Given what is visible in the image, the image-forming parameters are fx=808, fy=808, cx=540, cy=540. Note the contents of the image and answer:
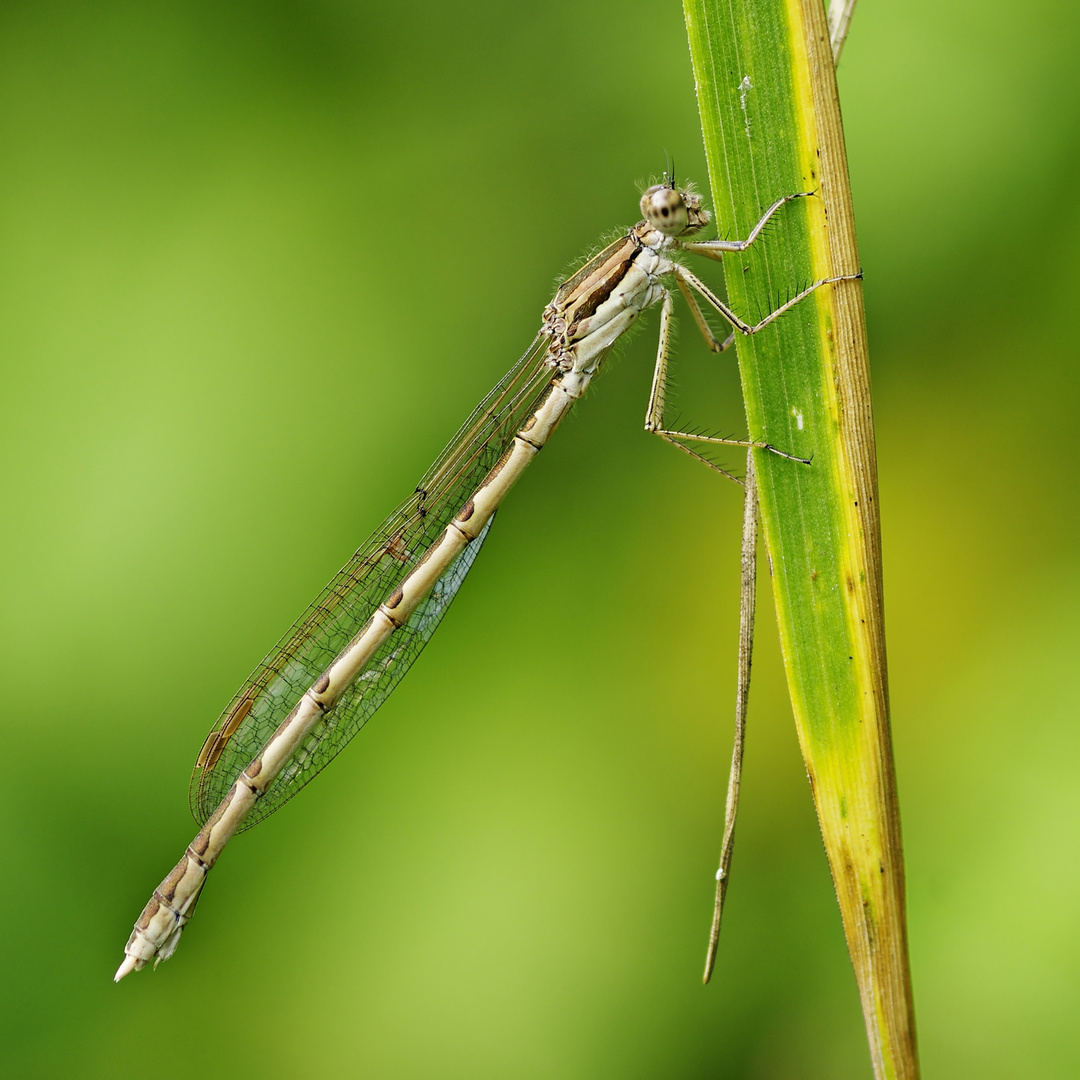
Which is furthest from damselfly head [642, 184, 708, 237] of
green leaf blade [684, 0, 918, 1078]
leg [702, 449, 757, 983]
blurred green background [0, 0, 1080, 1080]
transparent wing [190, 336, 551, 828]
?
leg [702, 449, 757, 983]

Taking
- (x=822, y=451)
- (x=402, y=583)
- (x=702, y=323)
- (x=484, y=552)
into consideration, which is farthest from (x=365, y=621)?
(x=822, y=451)

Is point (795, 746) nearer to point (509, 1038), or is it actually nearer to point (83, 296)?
point (509, 1038)

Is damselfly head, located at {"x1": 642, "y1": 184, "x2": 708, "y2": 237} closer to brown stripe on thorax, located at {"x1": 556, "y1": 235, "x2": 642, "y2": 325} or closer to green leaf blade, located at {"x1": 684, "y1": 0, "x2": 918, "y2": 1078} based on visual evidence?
brown stripe on thorax, located at {"x1": 556, "y1": 235, "x2": 642, "y2": 325}

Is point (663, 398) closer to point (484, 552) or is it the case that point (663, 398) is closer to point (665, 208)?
point (665, 208)

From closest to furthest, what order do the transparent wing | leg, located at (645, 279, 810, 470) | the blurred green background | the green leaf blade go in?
1. the green leaf blade
2. the blurred green background
3. leg, located at (645, 279, 810, 470)
4. the transparent wing

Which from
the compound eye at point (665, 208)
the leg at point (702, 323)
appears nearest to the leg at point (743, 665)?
the leg at point (702, 323)

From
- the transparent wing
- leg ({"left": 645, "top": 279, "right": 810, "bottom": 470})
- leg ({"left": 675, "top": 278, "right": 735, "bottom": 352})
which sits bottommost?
the transparent wing

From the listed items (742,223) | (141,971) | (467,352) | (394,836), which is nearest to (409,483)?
(467,352)

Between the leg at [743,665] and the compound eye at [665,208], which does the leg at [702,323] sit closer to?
the compound eye at [665,208]
